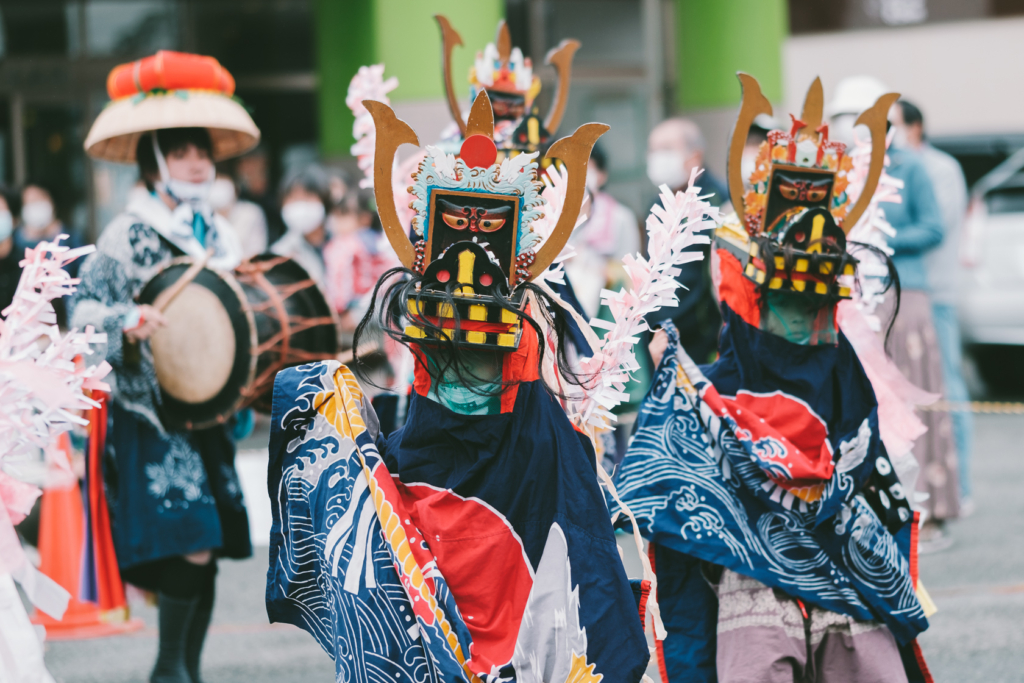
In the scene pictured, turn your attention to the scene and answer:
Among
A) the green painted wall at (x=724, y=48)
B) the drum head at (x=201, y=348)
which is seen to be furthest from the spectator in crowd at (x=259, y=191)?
the drum head at (x=201, y=348)

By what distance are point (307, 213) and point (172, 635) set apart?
15.5 feet

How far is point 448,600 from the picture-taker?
2.53 metres

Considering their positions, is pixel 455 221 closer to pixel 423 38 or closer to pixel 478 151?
pixel 478 151

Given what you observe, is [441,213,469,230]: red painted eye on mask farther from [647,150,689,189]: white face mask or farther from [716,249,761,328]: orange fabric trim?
[647,150,689,189]: white face mask

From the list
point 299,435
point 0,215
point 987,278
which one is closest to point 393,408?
point 299,435

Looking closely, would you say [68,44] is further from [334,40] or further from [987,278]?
[987,278]

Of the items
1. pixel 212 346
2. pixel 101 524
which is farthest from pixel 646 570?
pixel 101 524

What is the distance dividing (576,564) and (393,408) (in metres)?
1.08

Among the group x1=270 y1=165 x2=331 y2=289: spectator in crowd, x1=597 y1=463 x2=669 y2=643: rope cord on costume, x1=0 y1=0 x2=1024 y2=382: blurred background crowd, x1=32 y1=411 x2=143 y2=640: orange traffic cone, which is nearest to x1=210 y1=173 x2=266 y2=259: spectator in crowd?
x1=0 y1=0 x2=1024 y2=382: blurred background crowd

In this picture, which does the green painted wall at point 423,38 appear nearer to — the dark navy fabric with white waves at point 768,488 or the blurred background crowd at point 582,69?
the blurred background crowd at point 582,69

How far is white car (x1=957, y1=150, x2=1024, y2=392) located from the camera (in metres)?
9.57

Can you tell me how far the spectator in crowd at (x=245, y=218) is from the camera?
29.8ft

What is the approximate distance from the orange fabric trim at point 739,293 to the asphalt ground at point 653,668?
1.55 metres

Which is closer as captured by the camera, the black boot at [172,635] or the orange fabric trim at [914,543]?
the orange fabric trim at [914,543]
